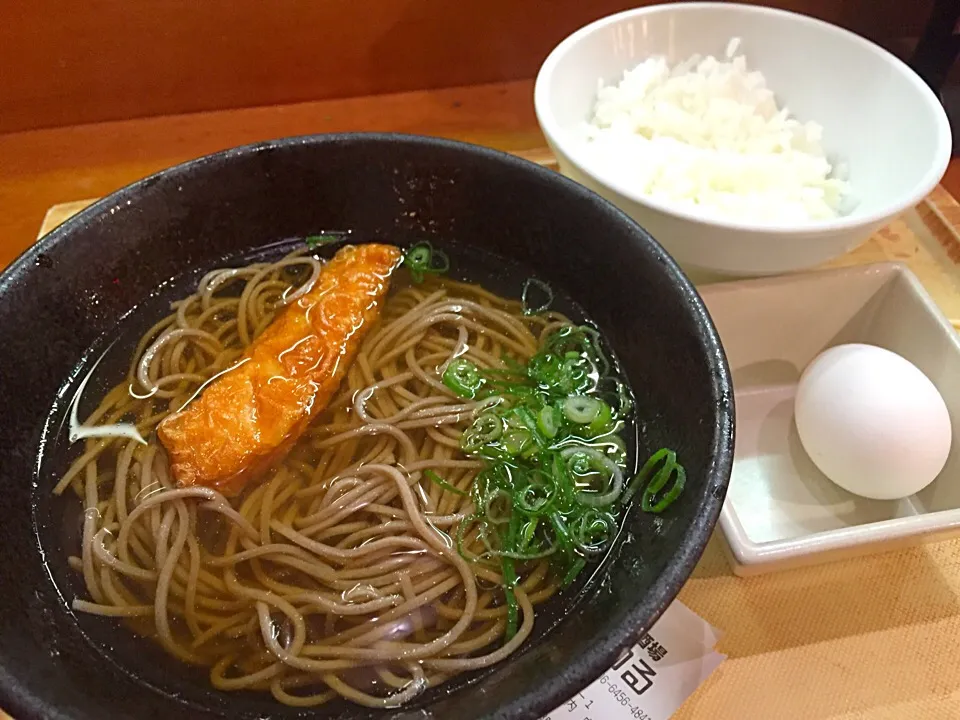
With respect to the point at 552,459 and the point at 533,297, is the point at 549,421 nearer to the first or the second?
the point at 552,459

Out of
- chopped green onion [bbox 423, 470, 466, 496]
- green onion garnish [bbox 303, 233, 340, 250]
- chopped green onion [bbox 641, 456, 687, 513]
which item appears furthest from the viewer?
green onion garnish [bbox 303, 233, 340, 250]

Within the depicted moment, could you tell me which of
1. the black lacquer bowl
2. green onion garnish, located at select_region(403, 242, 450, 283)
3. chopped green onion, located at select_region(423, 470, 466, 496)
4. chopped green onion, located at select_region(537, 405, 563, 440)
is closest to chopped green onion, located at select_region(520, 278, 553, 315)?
the black lacquer bowl

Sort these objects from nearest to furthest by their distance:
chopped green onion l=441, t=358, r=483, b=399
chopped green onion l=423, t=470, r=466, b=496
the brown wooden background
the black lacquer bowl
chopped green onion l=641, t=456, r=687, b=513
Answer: the black lacquer bowl, chopped green onion l=641, t=456, r=687, b=513, chopped green onion l=423, t=470, r=466, b=496, chopped green onion l=441, t=358, r=483, b=399, the brown wooden background

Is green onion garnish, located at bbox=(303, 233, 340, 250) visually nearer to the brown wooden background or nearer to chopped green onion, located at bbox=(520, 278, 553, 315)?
chopped green onion, located at bbox=(520, 278, 553, 315)

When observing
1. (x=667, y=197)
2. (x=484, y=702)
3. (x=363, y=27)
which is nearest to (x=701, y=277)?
(x=667, y=197)

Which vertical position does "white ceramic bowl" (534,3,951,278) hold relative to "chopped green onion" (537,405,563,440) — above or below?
above

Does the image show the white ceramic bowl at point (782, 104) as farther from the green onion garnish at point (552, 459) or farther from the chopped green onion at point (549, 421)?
the chopped green onion at point (549, 421)
